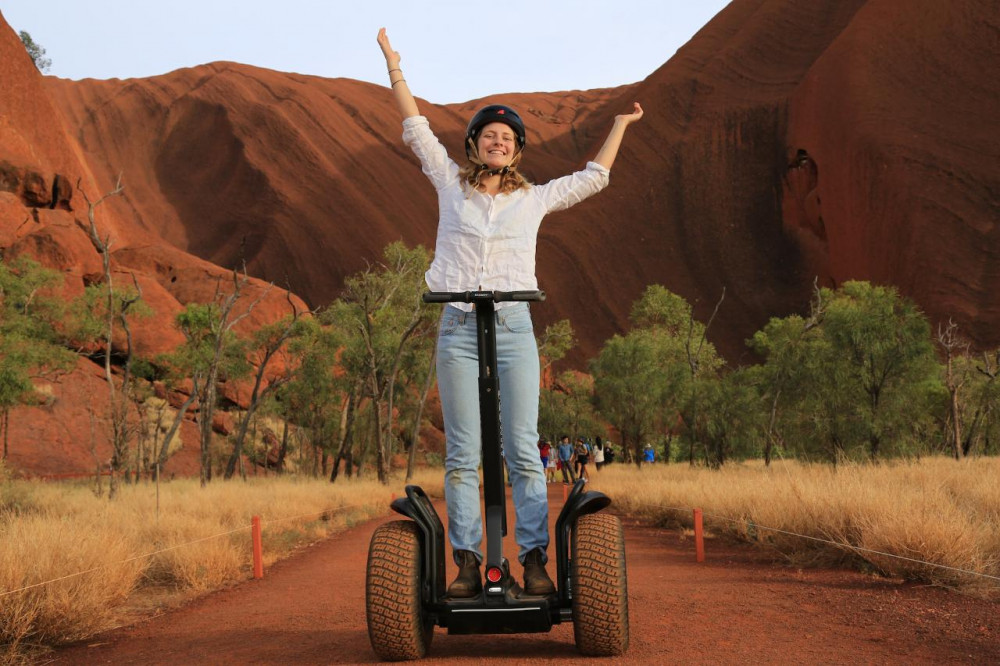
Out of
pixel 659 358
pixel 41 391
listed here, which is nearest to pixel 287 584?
pixel 41 391

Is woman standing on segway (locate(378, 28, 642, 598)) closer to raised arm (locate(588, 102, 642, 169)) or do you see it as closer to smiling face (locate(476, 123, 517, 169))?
smiling face (locate(476, 123, 517, 169))

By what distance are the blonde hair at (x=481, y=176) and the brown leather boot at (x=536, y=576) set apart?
6.28 ft

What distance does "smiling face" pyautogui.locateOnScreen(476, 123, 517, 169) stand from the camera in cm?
471

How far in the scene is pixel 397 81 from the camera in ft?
16.1

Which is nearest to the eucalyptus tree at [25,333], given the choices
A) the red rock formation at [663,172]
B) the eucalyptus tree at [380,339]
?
the eucalyptus tree at [380,339]

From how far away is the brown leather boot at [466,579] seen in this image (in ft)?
14.7

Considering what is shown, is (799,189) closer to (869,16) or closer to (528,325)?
(869,16)

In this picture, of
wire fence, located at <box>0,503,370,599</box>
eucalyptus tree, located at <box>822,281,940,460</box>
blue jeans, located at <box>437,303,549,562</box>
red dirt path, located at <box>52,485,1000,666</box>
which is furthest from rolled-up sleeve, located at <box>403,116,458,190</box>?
eucalyptus tree, located at <box>822,281,940,460</box>

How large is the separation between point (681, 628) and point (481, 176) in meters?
3.18

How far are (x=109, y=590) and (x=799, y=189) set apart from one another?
8462 cm

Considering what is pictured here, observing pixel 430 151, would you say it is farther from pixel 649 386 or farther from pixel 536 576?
pixel 649 386

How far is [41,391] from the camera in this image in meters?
35.7

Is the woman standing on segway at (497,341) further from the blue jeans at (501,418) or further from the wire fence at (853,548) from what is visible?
the wire fence at (853,548)

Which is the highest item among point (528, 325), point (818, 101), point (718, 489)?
point (818, 101)
